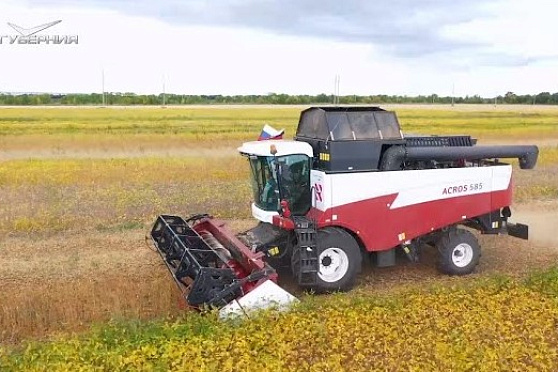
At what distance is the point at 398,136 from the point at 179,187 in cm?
899

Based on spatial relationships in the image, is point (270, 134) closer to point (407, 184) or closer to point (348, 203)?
point (348, 203)

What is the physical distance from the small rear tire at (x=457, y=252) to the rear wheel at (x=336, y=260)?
1.65 meters

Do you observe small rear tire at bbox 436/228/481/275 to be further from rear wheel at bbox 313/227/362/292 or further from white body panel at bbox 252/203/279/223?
white body panel at bbox 252/203/279/223

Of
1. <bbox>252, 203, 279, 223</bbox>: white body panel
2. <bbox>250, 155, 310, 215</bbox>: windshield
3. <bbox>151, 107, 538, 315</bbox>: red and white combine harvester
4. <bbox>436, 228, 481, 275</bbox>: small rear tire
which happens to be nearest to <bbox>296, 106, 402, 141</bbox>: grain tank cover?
<bbox>151, 107, 538, 315</bbox>: red and white combine harvester

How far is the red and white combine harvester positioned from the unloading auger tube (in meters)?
0.03

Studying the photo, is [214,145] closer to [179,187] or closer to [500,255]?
[179,187]

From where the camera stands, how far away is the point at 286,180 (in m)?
8.82

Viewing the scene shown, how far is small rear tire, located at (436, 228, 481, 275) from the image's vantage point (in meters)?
9.55

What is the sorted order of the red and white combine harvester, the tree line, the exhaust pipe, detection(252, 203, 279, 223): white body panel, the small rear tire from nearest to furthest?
the red and white combine harvester
detection(252, 203, 279, 223): white body panel
the exhaust pipe
the small rear tire
the tree line

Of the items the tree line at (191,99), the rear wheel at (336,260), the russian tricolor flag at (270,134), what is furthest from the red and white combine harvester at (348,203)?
the tree line at (191,99)

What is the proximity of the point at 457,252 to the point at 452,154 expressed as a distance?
1.58 m

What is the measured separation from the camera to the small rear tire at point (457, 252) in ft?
31.3

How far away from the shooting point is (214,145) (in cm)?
3114

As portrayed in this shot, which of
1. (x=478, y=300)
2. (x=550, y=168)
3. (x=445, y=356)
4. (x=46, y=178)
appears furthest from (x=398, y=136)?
(x=550, y=168)
